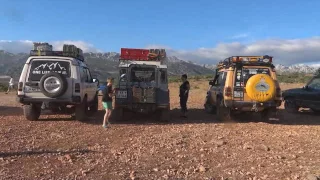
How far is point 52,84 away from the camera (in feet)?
39.0

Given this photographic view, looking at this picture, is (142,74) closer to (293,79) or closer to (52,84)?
(52,84)

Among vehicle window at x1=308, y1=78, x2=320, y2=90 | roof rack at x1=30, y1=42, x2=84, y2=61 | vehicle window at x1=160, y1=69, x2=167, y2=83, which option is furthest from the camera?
vehicle window at x1=308, y1=78, x2=320, y2=90

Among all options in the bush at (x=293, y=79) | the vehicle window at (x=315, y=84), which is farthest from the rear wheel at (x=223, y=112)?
the bush at (x=293, y=79)

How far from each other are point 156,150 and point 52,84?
4.83 metres

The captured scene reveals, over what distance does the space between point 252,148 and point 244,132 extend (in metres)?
2.42

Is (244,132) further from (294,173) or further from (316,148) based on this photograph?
(294,173)

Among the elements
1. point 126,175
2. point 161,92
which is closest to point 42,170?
point 126,175

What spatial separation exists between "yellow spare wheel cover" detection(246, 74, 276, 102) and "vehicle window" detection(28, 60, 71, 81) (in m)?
5.50

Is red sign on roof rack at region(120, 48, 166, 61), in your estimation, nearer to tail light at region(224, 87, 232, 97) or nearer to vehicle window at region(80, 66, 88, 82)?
vehicle window at region(80, 66, 88, 82)

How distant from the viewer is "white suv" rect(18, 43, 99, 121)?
39.0 ft

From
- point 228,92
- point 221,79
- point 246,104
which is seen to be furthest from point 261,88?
point 221,79

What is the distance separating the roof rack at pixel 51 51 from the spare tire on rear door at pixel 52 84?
46.1 inches

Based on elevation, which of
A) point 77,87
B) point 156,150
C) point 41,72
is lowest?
point 156,150

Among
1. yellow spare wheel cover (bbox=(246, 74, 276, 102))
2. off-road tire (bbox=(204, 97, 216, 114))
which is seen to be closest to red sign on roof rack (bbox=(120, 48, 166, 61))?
off-road tire (bbox=(204, 97, 216, 114))
